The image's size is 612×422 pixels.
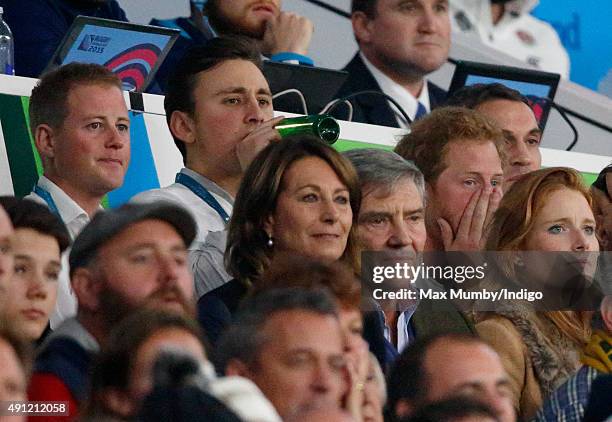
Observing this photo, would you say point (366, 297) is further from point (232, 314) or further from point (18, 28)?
point (18, 28)

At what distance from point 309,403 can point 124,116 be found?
1638 mm

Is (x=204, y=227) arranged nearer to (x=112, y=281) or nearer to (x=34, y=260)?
(x=34, y=260)

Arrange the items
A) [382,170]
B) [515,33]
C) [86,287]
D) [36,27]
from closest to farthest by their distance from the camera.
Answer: [86,287] < [382,170] < [36,27] < [515,33]

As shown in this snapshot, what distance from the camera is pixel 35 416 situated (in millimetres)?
2766

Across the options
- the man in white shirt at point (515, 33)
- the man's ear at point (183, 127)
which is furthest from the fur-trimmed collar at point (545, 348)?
the man in white shirt at point (515, 33)

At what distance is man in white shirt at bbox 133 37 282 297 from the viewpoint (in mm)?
4312

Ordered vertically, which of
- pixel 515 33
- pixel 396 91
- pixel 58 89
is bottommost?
pixel 58 89

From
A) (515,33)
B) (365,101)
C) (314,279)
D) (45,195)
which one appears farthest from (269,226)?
(515,33)

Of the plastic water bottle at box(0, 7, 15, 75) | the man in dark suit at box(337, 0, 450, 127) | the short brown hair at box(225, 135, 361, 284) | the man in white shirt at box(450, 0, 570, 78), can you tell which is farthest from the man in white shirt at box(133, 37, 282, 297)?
the man in white shirt at box(450, 0, 570, 78)

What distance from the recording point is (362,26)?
5.71m

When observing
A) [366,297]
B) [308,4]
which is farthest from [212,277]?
[308,4]

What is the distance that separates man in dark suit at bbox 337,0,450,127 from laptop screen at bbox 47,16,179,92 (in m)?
1.00

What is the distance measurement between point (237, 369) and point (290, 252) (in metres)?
0.92

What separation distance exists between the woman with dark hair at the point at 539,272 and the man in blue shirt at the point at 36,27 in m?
1.66
